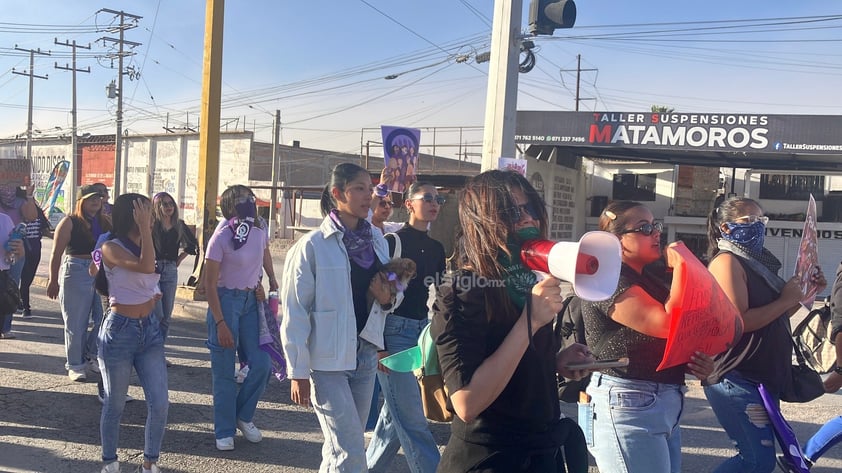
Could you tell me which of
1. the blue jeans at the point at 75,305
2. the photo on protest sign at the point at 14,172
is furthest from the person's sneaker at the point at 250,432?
the photo on protest sign at the point at 14,172

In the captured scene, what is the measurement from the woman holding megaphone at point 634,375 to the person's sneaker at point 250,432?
2833mm

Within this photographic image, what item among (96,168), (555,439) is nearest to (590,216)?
(555,439)

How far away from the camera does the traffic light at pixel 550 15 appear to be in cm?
659

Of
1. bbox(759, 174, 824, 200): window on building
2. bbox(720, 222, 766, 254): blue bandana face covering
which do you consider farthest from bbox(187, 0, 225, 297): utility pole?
bbox(759, 174, 824, 200): window on building

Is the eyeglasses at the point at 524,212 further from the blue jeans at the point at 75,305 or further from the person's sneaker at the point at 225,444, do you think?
the blue jeans at the point at 75,305

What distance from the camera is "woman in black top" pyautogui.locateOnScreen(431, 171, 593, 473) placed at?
191cm

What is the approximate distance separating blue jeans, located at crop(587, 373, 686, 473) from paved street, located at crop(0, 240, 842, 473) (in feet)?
7.05

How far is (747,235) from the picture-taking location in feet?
11.0

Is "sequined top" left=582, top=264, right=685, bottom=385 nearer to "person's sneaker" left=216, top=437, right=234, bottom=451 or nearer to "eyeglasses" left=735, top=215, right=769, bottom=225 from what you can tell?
"eyeglasses" left=735, top=215, right=769, bottom=225

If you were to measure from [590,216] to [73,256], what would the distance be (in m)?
19.0

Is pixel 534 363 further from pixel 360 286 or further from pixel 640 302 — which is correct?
pixel 360 286

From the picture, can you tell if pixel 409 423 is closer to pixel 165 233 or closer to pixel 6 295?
pixel 165 233

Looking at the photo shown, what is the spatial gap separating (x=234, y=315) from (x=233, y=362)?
330 millimetres

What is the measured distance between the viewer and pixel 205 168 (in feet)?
33.0
